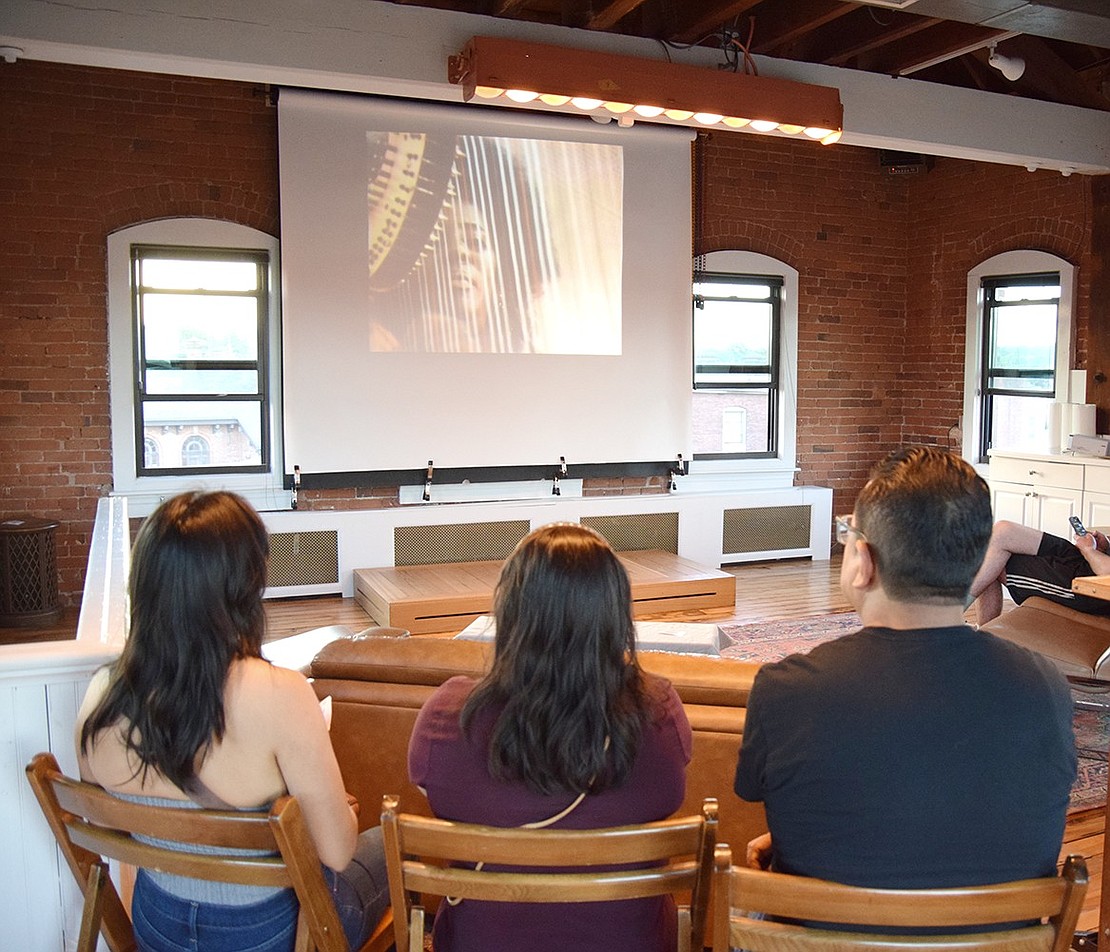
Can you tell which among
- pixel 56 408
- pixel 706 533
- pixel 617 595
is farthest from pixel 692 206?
pixel 617 595

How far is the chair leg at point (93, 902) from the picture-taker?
1.70m

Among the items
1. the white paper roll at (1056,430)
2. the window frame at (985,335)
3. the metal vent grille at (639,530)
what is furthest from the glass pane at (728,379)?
the white paper roll at (1056,430)

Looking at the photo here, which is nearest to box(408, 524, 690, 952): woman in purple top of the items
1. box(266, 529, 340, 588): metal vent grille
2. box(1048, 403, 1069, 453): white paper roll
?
box(266, 529, 340, 588): metal vent grille

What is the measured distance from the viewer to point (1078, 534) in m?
4.61

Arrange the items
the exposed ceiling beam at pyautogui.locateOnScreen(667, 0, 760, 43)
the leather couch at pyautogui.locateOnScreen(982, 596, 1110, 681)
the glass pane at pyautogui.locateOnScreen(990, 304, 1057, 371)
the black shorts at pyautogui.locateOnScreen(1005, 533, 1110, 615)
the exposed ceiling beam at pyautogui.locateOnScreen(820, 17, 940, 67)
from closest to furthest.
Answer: the leather couch at pyautogui.locateOnScreen(982, 596, 1110, 681)
the black shorts at pyautogui.locateOnScreen(1005, 533, 1110, 615)
the exposed ceiling beam at pyautogui.locateOnScreen(667, 0, 760, 43)
the exposed ceiling beam at pyautogui.locateOnScreen(820, 17, 940, 67)
the glass pane at pyautogui.locateOnScreen(990, 304, 1057, 371)

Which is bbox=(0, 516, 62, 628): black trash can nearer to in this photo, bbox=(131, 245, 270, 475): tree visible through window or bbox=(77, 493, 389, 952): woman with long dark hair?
bbox=(131, 245, 270, 475): tree visible through window

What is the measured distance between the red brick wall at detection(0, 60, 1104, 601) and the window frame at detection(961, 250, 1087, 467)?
10cm

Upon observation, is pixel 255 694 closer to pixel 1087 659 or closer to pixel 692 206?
pixel 1087 659

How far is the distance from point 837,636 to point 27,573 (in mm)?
4579

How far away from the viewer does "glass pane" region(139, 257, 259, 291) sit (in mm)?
6523

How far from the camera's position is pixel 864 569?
61.6 inches

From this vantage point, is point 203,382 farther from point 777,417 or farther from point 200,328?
point 777,417

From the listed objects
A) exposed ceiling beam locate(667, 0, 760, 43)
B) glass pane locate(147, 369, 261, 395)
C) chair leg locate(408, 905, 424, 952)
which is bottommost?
chair leg locate(408, 905, 424, 952)

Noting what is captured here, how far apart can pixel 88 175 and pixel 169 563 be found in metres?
5.57
